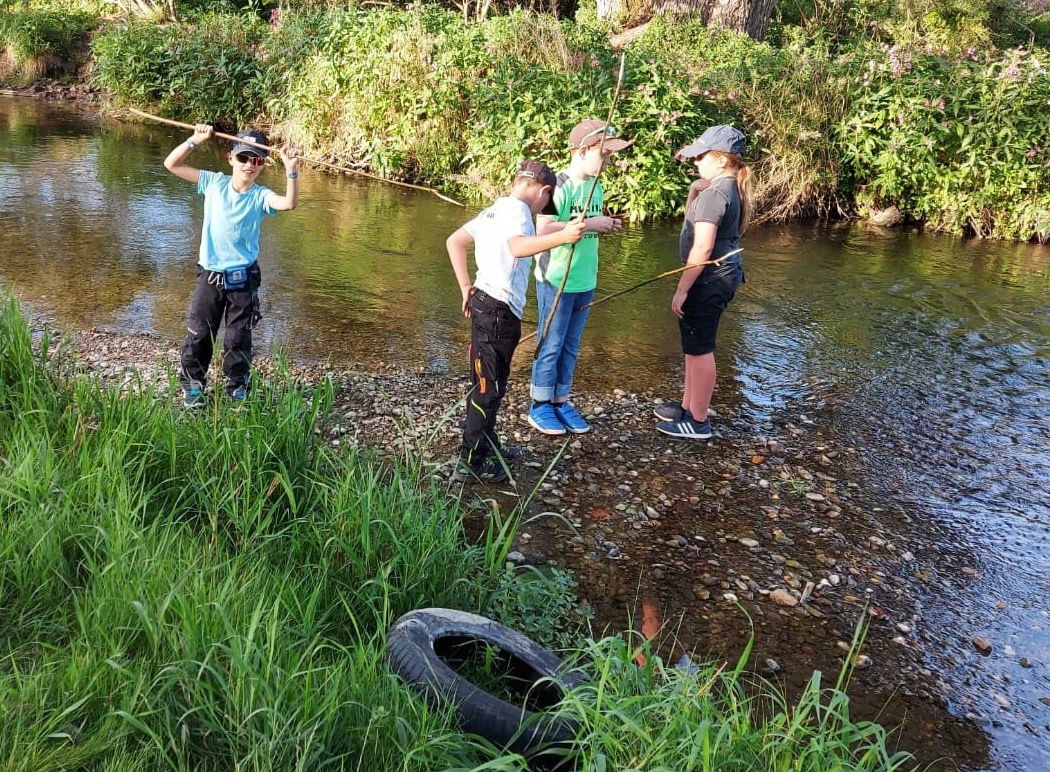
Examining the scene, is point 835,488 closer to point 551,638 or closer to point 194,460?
point 551,638

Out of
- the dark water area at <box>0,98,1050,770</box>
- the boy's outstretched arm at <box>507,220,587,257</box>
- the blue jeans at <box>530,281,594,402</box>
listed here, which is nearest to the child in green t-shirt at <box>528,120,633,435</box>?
the blue jeans at <box>530,281,594,402</box>

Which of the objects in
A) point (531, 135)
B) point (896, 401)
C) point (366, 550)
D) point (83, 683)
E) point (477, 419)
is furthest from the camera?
point (531, 135)

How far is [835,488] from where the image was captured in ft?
17.6

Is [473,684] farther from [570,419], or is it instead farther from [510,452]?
[570,419]

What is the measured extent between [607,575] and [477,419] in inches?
45.2

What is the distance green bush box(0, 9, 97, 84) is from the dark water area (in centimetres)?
858

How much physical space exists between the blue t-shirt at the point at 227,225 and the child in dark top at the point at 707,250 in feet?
8.51

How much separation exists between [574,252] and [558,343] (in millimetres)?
585

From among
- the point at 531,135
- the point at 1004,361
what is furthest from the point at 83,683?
the point at 531,135

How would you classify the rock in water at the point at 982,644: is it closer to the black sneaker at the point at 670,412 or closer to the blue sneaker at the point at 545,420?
the black sneaker at the point at 670,412

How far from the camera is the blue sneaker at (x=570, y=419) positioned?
5.76 m

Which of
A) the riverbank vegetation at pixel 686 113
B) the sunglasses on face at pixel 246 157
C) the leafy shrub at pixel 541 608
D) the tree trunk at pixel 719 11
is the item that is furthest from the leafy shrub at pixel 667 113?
the leafy shrub at pixel 541 608

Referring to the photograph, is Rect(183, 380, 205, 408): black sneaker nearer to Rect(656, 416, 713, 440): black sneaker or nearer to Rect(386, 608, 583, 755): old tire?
Rect(386, 608, 583, 755): old tire

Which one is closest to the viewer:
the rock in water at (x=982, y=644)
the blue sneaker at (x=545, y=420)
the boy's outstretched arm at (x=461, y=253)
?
the rock in water at (x=982, y=644)
